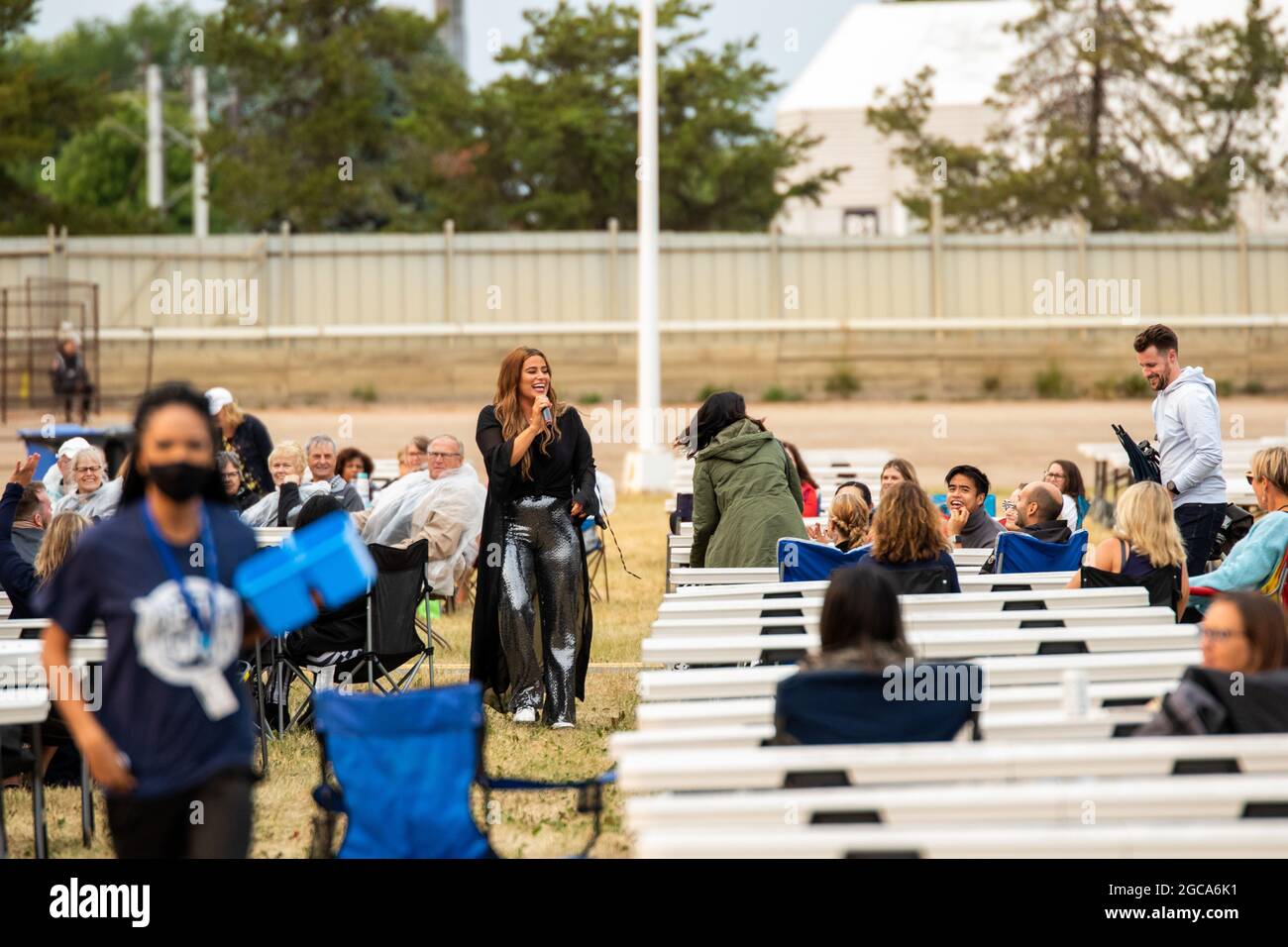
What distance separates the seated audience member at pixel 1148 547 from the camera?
623 centimetres

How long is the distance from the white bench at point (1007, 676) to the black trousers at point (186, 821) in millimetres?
1407

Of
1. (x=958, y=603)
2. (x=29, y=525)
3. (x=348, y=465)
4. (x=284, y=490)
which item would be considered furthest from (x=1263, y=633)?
(x=348, y=465)

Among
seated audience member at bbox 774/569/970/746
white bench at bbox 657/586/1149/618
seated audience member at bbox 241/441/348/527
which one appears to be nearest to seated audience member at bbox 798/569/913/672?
seated audience member at bbox 774/569/970/746

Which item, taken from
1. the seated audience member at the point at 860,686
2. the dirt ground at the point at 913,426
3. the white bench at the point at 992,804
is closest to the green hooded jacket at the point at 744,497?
the seated audience member at the point at 860,686

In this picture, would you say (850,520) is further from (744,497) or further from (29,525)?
(29,525)

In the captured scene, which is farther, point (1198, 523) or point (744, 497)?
point (1198, 523)

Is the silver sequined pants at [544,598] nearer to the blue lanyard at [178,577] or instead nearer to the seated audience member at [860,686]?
the seated audience member at [860,686]

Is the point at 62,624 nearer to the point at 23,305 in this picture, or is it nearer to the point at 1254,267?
the point at 23,305

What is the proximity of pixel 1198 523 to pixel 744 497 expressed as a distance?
210cm

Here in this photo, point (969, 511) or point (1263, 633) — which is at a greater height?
point (969, 511)

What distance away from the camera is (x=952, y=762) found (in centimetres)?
375

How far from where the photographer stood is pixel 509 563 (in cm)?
732

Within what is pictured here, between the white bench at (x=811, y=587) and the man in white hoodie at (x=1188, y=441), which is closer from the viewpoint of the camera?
the white bench at (x=811, y=587)

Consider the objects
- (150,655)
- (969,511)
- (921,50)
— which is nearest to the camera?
(150,655)
